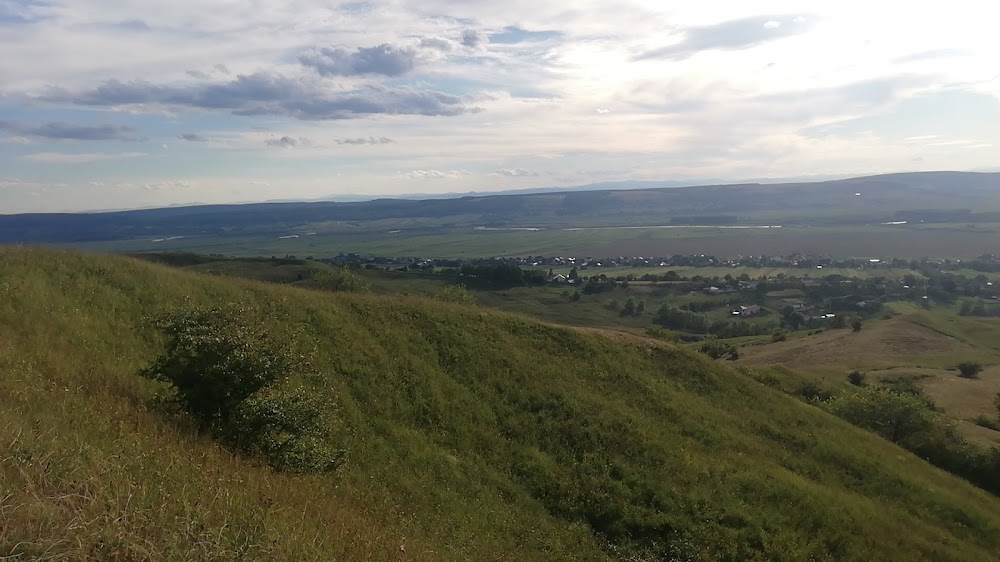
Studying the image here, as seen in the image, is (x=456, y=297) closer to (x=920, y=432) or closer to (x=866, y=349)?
(x=920, y=432)

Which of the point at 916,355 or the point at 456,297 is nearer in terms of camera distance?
the point at 456,297

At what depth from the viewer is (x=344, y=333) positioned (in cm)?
2980

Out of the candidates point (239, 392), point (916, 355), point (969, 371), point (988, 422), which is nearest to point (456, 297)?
point (239, 392)

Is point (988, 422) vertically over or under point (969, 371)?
over

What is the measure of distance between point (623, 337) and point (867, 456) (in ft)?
48.1

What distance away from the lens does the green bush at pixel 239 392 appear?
46.0ft

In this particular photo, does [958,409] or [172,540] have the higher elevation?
[172,540]

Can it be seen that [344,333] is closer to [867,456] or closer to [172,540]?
[172,540]

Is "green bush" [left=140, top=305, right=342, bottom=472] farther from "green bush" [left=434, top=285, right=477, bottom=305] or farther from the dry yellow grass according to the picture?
the dry yellow grass

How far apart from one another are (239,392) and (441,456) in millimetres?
10297

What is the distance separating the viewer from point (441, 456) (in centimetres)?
2292

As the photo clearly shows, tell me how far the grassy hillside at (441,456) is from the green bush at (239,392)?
0.88 meters

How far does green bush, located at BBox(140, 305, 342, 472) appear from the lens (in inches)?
552

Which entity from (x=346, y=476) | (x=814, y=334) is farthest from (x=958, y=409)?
(x=346, y=476)
